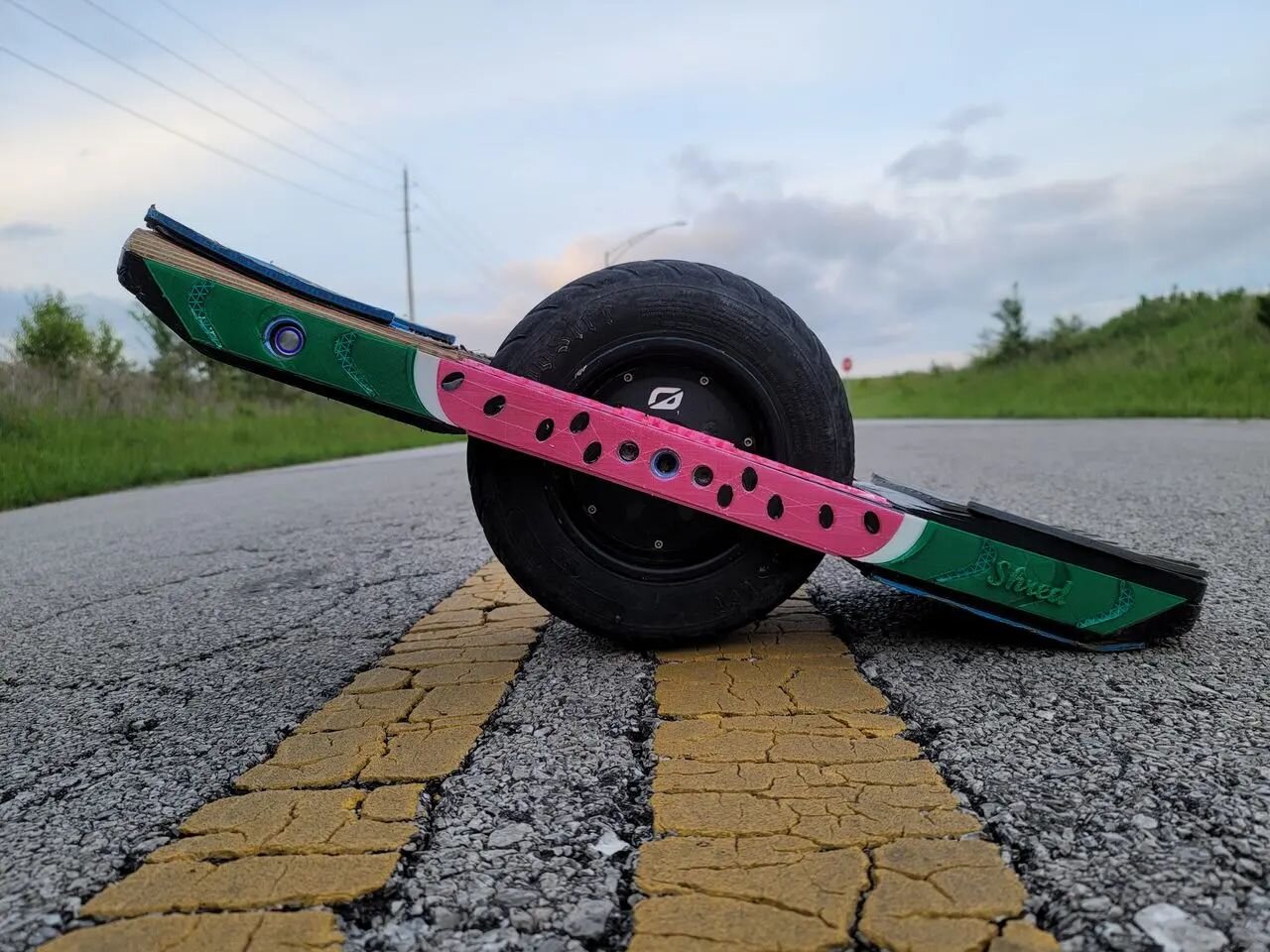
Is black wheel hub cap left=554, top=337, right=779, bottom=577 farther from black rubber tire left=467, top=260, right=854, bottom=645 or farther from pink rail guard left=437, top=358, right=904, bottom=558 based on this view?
pink rail guard left=437, top=358, right=904, bottom=558

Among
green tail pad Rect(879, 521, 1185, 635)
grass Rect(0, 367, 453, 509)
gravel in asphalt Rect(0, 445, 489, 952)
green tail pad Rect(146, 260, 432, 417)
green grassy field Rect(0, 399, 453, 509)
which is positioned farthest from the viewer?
grass Rect(0, 367, 453, 509)

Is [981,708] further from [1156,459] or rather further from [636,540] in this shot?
[1156,459]

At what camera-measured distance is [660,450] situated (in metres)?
2.45

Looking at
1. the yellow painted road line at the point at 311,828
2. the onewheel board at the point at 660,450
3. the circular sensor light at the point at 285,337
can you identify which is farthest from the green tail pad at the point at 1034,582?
the circular sensor light at the point at 285,337

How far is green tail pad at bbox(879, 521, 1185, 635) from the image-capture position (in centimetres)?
250

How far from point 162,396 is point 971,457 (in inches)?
568

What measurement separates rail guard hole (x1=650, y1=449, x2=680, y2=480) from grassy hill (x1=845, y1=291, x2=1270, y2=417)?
17086 millimetres

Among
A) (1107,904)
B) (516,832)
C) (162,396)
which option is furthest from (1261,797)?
(162,396)

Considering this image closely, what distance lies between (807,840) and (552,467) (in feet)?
4.23

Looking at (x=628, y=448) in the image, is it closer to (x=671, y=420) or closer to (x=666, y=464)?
(x=666, y=464)

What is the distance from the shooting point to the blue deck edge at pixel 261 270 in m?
2.44

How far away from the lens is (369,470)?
11.9 meters

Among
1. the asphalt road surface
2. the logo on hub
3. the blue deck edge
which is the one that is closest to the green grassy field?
the asphalt road surface

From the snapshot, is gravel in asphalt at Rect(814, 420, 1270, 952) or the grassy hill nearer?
gravel in asphalt at Rect(814, 420, 1270, 952)
